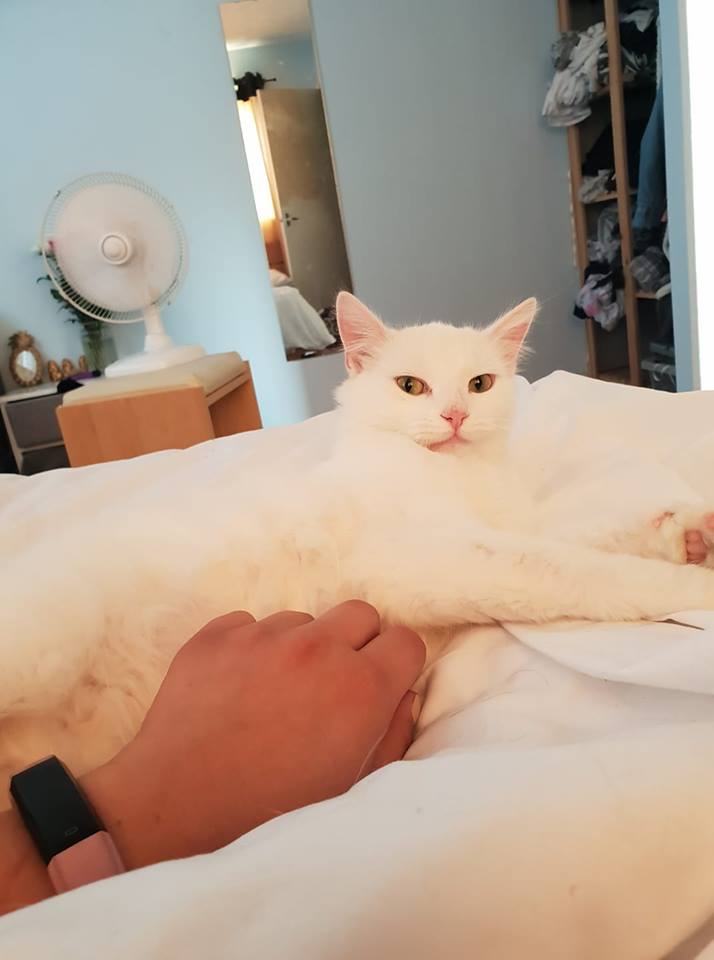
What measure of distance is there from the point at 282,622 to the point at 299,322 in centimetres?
330

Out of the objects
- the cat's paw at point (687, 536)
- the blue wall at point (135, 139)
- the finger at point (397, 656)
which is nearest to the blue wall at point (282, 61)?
the blue wall at point (135, 139)

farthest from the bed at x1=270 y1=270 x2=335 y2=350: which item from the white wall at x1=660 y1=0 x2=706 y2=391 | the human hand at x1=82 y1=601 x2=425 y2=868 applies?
the human hand at x1=82 y1=601 x2=425 y2=868

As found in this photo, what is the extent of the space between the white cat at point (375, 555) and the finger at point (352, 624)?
6 cm

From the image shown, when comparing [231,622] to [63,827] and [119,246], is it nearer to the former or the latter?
[63,827]

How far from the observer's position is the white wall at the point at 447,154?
11.1 feet

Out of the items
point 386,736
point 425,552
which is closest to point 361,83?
point 425,552

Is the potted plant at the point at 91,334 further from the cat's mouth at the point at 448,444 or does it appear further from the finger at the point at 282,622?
the finger at the point at 282,622

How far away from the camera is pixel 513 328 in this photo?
106cm

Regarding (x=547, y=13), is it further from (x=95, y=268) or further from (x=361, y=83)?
(x=95, y=268)

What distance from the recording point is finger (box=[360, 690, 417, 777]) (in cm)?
49

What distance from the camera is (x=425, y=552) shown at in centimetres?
69

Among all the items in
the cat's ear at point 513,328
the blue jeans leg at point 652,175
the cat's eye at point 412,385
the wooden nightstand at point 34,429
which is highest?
the blue jeans leg at point 652,175

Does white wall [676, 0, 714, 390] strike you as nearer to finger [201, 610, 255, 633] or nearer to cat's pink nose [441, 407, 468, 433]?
cat's pink nose [441, 407, 468, 433]

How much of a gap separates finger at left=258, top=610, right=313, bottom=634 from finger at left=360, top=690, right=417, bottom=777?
118 mm
